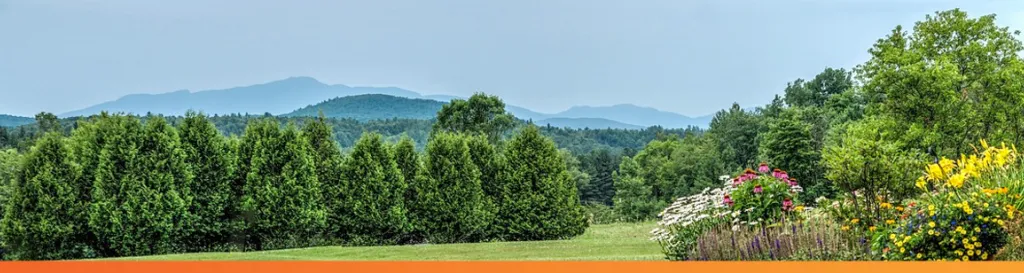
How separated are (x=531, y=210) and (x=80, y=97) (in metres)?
6.55

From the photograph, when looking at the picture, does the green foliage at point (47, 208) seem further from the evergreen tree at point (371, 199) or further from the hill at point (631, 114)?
the hill at point (631, 114)

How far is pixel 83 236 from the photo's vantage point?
984 centimetres

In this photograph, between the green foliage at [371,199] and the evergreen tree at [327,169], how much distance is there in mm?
62

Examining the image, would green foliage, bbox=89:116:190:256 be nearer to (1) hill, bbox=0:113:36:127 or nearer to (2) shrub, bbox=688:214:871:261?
(1) hill, bbox=0:113:36:127

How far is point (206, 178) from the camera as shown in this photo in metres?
10.2

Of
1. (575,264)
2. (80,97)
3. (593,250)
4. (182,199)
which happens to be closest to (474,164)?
(593,250)

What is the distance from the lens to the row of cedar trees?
9.71 m

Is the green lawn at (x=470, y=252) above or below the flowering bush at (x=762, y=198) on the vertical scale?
below

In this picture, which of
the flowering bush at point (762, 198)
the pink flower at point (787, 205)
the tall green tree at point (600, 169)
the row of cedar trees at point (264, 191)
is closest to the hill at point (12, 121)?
the row of cedar trees at point (264, 191)

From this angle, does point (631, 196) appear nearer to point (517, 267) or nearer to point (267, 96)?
point (267, 96)

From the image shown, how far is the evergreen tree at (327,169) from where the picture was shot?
10.8m

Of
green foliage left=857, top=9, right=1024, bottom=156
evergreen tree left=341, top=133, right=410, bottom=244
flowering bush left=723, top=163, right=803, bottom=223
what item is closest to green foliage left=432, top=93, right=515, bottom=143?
evergreen tree left=341, top=133, right=410, bottom=244

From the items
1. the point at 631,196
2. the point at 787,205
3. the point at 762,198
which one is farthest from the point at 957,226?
the point at 631,196

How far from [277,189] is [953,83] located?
8524mm
